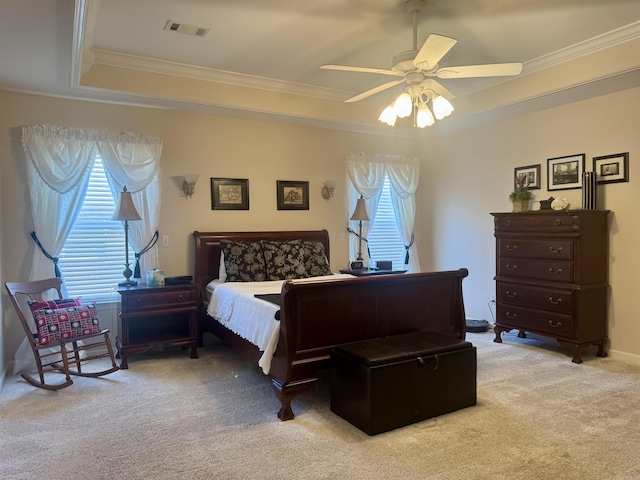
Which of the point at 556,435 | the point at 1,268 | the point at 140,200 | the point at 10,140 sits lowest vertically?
the point at 556,435

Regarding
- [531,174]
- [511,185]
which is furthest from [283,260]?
[531,174]

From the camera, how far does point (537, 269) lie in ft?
15.1

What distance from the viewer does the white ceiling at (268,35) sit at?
3.28 meters

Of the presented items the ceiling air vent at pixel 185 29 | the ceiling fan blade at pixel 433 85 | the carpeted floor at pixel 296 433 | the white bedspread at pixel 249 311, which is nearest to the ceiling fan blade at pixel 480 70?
the ceiling fan blade at pixel 433 85

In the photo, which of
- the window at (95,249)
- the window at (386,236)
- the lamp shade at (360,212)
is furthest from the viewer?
the window at (386,236)

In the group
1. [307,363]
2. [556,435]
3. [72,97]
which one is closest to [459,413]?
[556,435]

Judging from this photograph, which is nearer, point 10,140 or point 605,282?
point 10,140

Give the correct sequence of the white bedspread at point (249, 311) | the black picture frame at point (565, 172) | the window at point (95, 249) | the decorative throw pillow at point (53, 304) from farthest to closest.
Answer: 1. the black picture frame at point (565, 172)
2. the window at point (95, 249)
3. the decorative throw pillow at point (53, 304)
4. the white bedspread at point (249, 311)

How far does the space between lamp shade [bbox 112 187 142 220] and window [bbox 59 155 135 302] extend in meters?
0.30

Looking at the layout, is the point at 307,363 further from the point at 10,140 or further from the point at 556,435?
the point at 10,140

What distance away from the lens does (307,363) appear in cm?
308

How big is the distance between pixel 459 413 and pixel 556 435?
0.59m

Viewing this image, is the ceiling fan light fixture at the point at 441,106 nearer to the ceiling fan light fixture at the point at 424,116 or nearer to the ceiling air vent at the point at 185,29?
the ceiling fan light fixture at the point at 424,116

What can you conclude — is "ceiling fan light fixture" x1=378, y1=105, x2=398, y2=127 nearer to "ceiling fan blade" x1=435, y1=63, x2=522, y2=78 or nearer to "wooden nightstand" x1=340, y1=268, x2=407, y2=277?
"ceiling fan blade" x1=435, y1=63, x2=522, y2=78
